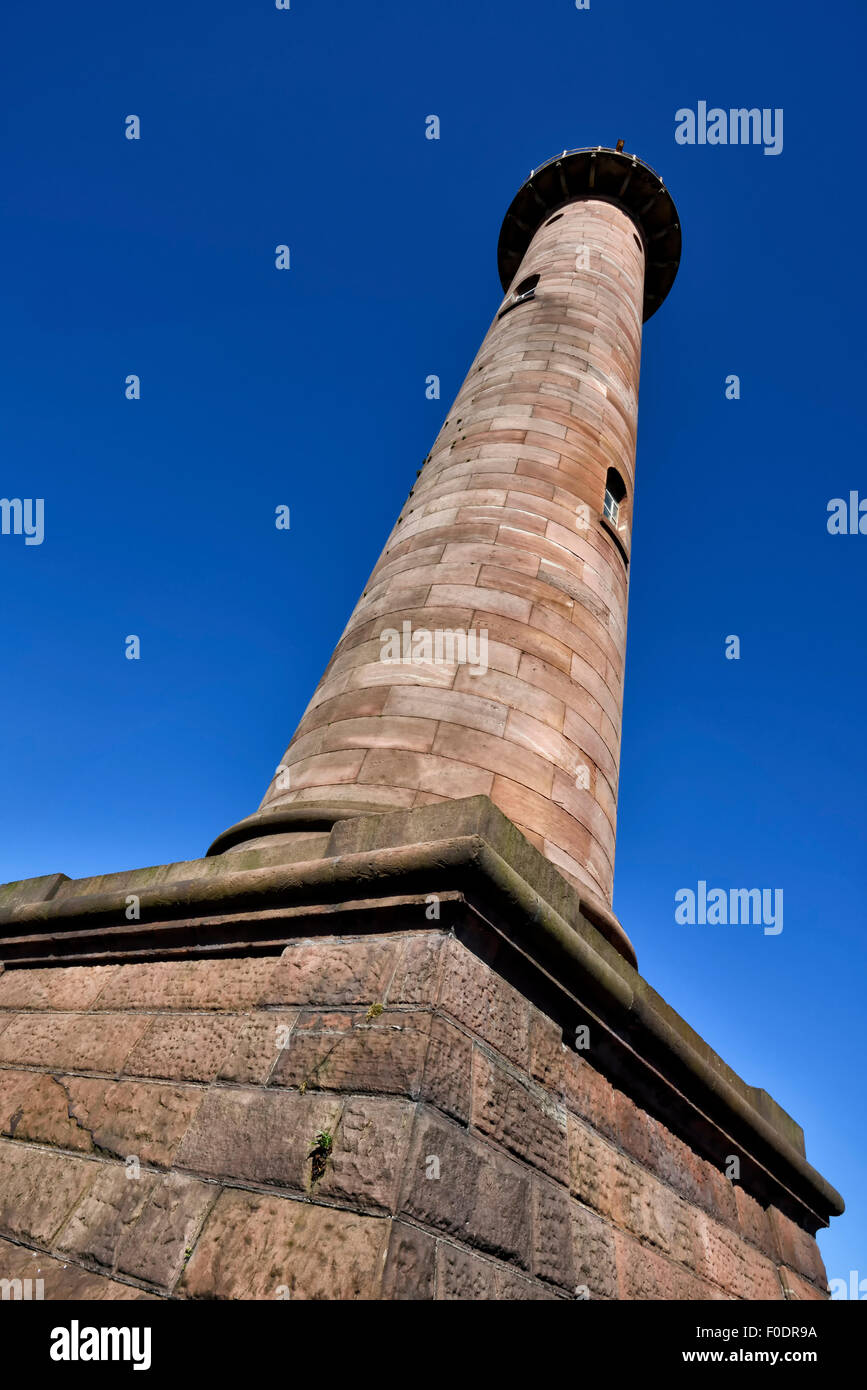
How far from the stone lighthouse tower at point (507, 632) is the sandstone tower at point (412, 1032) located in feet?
0.09

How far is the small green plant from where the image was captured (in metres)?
2.34

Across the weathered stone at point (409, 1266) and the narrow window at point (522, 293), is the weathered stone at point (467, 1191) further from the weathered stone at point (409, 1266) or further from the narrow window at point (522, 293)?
the narrow window at point (522, 293)

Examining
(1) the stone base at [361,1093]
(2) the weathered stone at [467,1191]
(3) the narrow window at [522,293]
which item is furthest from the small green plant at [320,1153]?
(3) the narrow window at [522,293]

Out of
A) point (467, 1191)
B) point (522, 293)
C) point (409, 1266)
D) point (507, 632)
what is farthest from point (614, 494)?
point (409, 1266)

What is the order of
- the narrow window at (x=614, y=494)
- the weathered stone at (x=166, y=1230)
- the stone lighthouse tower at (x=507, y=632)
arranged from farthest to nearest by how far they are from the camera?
the narrow window at (x=614, y=494) → the stone lighthouse tower at (x=507, y=632) → the weathered stone at (x=166, y=1230)

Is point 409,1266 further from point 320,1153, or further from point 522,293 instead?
point 522,293

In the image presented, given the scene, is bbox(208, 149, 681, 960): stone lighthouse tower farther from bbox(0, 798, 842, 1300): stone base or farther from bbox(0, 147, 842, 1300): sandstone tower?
bbox(0, 798, 842, 1300): stone base

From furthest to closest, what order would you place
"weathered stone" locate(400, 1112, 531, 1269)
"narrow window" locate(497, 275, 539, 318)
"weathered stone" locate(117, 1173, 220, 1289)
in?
"narrow window" locate(497, 275, 539, 318), "weathered stone" locate(117, 1173, 220, 1289), "weathered stone" locate(400, 1112, 531, 1269)

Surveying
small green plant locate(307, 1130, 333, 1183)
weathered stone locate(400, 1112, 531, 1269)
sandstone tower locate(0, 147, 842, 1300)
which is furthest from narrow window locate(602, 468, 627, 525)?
small green plant locate(307, 1130, 333, 1183)

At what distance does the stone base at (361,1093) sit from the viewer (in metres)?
2.31

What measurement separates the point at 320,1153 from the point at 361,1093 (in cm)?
20

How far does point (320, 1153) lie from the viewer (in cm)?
237

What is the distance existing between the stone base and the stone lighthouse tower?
81 centimetres
